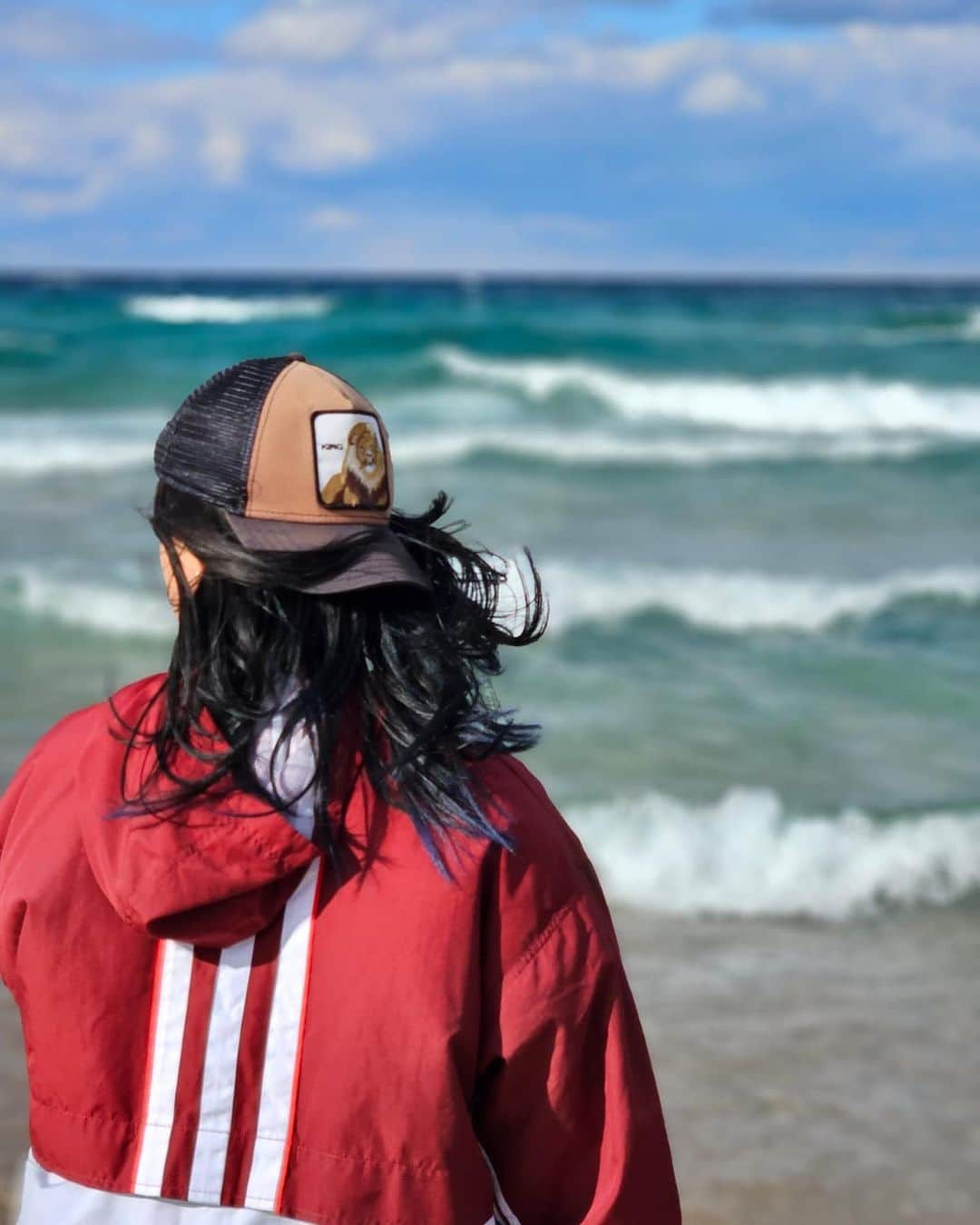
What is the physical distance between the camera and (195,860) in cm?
126

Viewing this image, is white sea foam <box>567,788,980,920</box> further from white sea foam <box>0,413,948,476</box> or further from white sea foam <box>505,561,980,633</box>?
white sea foam <box>0,413,948,476</box>

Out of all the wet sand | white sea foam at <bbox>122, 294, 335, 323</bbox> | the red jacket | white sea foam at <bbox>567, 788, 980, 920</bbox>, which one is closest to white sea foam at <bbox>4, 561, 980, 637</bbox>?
white sea foam at <bbox>567, 788, 980, 920</bbox>

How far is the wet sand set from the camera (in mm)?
3377

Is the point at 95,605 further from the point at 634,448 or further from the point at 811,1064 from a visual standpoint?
the point at 634,448

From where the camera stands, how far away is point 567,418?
67.4 feet

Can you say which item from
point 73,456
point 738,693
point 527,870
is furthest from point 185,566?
point 73,456

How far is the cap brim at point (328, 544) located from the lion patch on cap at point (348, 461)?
0.03 meters

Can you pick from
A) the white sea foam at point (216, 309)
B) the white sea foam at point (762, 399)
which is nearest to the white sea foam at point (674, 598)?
the white sea foam at point (762, 399)

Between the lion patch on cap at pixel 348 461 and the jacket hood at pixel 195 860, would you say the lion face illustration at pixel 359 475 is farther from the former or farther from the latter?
the jacket hood at pixel 195 860

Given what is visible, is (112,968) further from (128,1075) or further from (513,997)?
(513,997)

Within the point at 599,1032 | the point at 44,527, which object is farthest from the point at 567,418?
the point at 599,1032

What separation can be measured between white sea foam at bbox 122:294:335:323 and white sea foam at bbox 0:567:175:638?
21824mm

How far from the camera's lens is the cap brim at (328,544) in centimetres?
129

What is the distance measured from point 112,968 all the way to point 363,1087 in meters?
0.25
